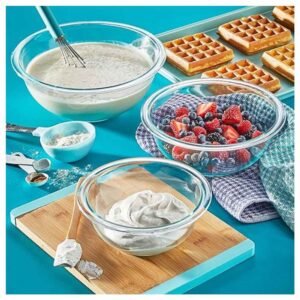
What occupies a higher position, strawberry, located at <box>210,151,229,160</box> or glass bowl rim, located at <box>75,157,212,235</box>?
glass bowl rim, located at <box>75,157,212,235</box>

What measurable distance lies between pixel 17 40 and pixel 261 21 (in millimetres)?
857

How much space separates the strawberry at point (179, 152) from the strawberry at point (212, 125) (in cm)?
11

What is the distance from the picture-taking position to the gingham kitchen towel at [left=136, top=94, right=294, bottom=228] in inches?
97.6

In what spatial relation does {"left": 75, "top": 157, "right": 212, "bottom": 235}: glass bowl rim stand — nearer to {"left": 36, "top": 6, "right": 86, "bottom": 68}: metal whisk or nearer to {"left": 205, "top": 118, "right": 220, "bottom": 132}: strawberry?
{"left": 205, "top": 118, "right": 220, "bottom": 132}: strawberry

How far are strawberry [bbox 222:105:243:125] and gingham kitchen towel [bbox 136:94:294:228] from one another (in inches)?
3.7

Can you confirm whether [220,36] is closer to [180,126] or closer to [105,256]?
[180,126]

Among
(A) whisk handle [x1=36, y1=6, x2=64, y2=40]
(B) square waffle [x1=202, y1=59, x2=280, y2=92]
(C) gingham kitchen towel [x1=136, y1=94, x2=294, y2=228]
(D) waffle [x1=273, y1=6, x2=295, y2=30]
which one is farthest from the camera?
(D) waffle [x1=273, y1=6, x2=295, y2=30]

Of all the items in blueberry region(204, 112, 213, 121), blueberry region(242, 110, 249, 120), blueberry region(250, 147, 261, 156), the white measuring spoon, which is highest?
blueberry region(204, 112, 213, 121)

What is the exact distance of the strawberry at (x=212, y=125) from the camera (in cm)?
266

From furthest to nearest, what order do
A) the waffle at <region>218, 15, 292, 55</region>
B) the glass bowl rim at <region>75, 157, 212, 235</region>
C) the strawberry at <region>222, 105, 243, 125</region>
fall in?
the waffle at <region>218, 15, 292, 55</region> < the strawberry at <region>222, 105, 243, 125</region> < the glass bowl rim at <region>75, 157, 212, 235</region>

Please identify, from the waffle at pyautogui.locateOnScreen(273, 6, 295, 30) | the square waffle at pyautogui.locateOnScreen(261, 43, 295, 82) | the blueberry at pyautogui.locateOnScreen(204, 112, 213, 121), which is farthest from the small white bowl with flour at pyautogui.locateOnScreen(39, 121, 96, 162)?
the waffle at pyautogui.locateOnScreen(273, 6, 295, 30)

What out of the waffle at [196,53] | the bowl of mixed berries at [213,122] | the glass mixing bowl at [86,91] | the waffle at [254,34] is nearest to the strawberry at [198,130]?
the bowl of mixed berries at [213,122]

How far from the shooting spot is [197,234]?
2375 millimetres

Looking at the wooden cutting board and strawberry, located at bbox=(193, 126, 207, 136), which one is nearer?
the wooden cutting board
